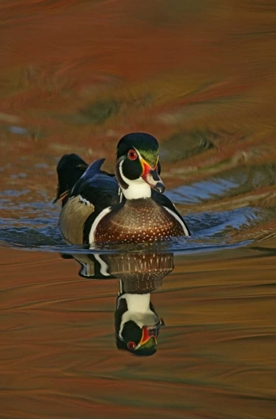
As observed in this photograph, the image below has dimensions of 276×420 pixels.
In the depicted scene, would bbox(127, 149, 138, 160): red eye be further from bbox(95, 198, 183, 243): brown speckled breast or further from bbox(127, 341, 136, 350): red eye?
bbox(127, 341, 136, 350): red eye

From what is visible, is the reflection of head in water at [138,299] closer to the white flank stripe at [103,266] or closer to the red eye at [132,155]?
the white flank stripe at [103,266]

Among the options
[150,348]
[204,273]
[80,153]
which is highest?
[150,348]

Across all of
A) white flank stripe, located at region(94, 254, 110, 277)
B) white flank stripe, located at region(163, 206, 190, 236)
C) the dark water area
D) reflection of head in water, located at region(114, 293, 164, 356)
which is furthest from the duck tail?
reflection of head in water, located at region(114, 293, 164, 356)

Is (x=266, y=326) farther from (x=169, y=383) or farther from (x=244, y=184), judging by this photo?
(x=244, y=184)

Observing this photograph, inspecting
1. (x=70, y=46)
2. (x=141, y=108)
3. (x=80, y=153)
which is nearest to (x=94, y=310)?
(x=80, y=153)

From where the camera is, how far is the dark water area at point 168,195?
539 cm

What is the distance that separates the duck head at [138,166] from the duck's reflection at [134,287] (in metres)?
0.51

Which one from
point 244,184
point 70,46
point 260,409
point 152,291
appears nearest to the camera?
point 260,409

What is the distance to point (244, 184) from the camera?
10266 mm

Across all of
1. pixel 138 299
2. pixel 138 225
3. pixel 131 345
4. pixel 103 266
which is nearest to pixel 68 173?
pixel 138 225

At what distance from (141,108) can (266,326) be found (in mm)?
6202

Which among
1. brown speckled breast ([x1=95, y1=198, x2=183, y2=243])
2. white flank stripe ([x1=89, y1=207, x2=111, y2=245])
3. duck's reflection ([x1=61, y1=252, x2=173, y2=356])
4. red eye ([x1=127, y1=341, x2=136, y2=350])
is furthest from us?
white flank stripe ([x1=89, y1=207, x2=111, y2=245])

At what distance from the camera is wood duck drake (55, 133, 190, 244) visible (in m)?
8.10

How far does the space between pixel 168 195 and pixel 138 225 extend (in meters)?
1.94
